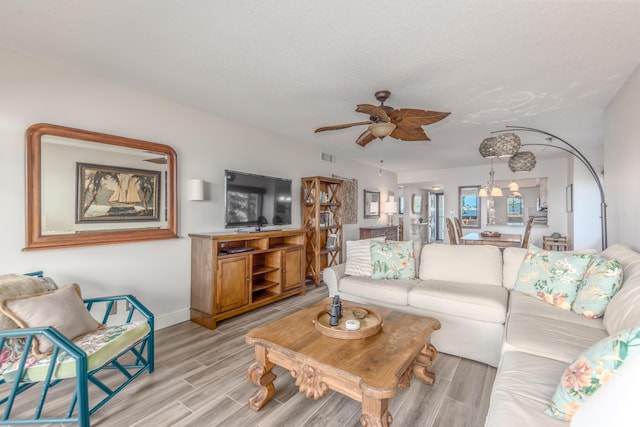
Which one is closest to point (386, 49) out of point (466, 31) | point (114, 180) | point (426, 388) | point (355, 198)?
point (466, 31)

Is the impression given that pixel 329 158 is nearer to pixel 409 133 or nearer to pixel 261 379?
pixel 409 133

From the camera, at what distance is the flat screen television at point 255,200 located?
11.7 ft

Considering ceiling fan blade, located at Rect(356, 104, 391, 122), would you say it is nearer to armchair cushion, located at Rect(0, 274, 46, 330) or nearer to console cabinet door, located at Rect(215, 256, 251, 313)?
console cabinet door, located at Rect(215, 256, 251, 313)

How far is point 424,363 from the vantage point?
6.75 feet

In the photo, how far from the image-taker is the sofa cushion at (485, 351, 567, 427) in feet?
3.45

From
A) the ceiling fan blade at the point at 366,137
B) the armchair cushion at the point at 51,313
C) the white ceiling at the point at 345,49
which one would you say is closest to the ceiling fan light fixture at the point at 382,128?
the ceiling fan blade at the point at 366,137

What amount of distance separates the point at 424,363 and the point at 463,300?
2.25 ft

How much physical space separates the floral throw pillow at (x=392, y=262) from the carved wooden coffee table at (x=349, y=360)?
91cm

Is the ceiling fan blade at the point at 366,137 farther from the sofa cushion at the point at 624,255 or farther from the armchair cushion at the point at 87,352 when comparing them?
the armchair cushion at the point at 87,352

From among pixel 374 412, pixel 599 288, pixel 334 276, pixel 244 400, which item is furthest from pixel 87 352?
pixel 599 288

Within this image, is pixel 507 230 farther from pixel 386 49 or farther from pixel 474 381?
pixel 386 49

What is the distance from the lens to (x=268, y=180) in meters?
4.07

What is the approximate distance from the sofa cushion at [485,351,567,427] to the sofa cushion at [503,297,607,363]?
0.21 ft

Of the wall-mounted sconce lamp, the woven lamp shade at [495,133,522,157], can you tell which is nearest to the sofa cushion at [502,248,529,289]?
the woven lamp shade at [495,133,522,157]
